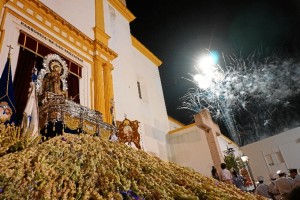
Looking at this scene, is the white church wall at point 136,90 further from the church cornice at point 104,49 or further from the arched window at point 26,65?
the arched window at point 26,65

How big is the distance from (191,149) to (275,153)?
12.2 m

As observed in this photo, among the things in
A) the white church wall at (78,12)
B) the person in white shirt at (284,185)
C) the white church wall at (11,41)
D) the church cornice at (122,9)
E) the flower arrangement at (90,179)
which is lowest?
the person in white shirt at (284,185)

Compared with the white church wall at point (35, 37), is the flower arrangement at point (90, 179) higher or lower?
lower

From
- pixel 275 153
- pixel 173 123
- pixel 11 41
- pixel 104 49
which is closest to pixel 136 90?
pixel 104 49

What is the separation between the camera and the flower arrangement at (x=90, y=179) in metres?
2.65

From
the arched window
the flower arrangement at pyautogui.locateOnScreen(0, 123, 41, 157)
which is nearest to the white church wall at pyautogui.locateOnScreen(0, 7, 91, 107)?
the arched window

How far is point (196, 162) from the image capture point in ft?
43.5

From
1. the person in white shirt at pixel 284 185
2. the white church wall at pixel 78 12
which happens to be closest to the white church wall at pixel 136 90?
the white church wall at pixel 78 12

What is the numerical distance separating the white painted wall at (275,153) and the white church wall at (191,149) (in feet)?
37.3

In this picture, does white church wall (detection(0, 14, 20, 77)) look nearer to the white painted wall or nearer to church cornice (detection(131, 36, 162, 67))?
church cornice (detection(131, 36, 162, 67))

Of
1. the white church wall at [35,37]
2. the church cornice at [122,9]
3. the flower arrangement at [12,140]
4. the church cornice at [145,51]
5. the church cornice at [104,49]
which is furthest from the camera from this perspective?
the church cornice at [145,51]

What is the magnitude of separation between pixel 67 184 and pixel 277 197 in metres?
6.65

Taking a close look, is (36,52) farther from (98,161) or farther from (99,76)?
(98,161)

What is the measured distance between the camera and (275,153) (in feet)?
71.3
